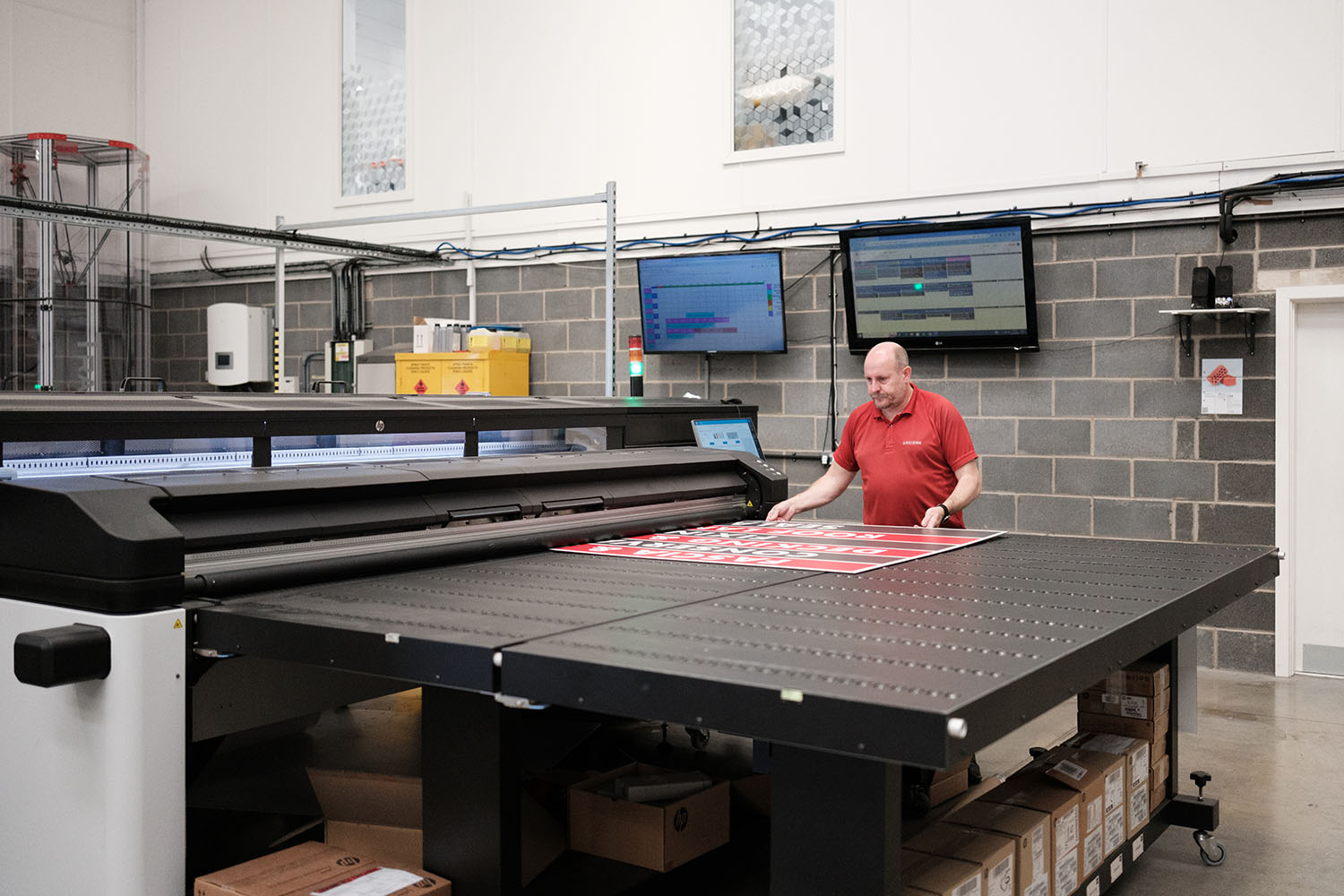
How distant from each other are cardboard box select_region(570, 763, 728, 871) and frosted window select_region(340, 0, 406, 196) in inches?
240

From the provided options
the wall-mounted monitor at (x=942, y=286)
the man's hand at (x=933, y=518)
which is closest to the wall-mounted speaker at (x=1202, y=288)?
the wall-mounted monitor at (x=942, y=286)

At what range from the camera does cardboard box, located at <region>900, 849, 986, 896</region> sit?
1996 mm

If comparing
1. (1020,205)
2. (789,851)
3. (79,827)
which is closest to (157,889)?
(79,827)

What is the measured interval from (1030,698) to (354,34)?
7829 millimetres

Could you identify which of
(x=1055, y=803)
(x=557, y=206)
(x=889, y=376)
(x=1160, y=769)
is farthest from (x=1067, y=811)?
(x=557, y=206)

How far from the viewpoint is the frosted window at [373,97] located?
7.87 metres

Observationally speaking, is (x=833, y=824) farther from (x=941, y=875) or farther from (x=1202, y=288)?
(x=1202, y=288)

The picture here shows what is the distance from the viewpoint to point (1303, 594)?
530cm

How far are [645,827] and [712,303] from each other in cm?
426

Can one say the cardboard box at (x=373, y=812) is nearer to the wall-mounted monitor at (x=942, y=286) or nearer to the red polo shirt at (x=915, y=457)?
the red polo shirt at (x=915, y=457)

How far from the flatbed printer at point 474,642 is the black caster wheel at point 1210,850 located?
1.01 metres

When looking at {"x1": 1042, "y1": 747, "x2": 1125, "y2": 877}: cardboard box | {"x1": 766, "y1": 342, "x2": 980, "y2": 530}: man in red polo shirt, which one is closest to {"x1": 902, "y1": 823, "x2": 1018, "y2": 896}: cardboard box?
{"x1": 1042, "y1": 747, "x2": 1125, "y2": 877}: cardboard box

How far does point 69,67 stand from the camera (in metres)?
8.71

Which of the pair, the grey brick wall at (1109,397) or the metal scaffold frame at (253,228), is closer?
the metal scaffold frame at (253,228)
